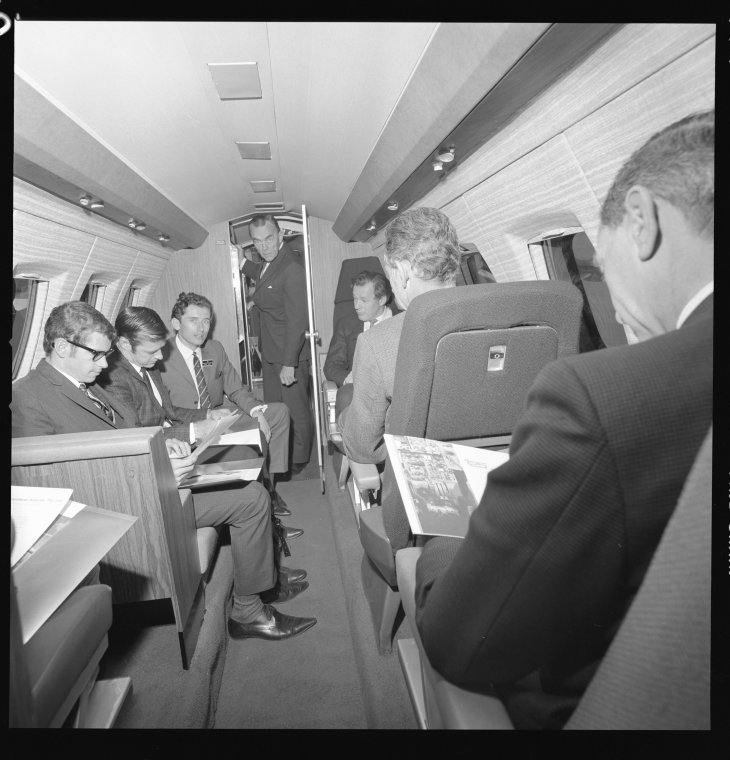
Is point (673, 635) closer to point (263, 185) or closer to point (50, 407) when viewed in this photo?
point (50, 407)

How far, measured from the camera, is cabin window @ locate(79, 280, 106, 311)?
4.17 meters

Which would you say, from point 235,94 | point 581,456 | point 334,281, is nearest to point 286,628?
point 581,456

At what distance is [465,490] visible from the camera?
1.25 m

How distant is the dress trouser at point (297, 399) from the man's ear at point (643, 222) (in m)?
4.46

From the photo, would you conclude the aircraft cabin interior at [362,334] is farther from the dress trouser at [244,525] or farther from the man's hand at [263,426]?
the man's hand at [263,426]

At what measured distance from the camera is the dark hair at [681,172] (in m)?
0.79

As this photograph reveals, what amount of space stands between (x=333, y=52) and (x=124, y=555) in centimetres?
224

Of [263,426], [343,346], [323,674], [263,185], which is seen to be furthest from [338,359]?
[323,674]

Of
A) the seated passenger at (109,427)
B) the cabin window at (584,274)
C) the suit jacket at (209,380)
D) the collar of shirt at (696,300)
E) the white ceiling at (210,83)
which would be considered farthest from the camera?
the suit jacket at (209,380)

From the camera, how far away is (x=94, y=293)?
14.1 feet

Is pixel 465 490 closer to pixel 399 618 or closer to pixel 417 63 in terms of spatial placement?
pixel 399 618

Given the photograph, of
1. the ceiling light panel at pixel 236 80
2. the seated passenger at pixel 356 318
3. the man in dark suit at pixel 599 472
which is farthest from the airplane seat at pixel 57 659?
the seated passenger at pixel 356 318

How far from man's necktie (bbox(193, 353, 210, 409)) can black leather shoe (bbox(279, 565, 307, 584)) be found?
5.91ft

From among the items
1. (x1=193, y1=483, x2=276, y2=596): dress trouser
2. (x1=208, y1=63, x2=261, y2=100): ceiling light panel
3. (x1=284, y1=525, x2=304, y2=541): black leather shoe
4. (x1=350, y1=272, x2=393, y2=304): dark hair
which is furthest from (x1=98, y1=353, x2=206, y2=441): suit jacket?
(x1=350, y1=272, x2=393, y2=304): dark hair
